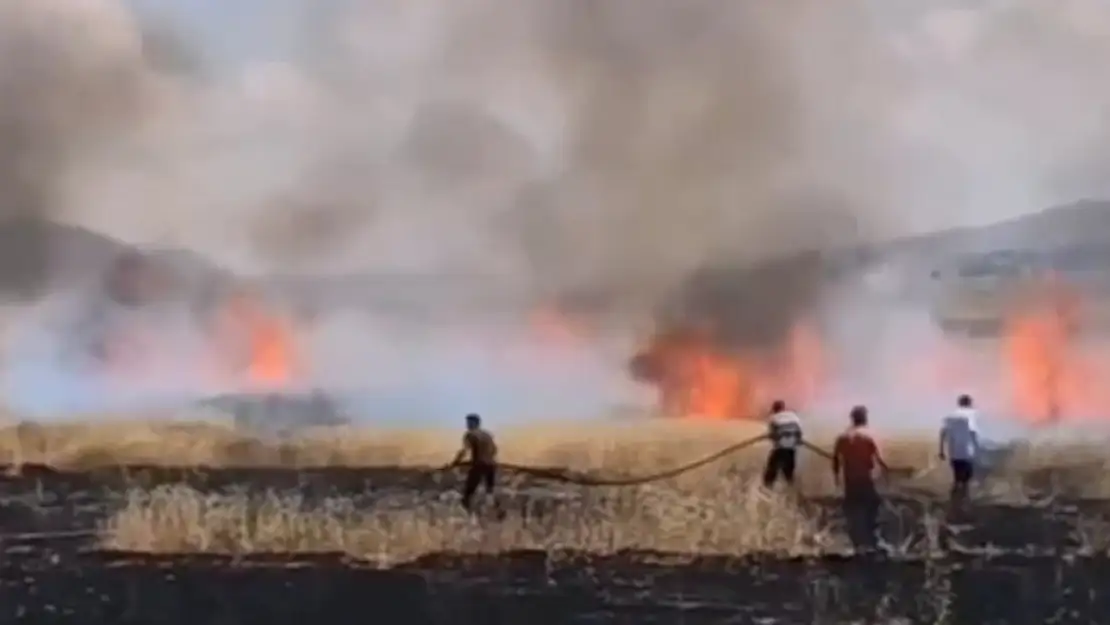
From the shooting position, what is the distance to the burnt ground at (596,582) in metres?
4.32

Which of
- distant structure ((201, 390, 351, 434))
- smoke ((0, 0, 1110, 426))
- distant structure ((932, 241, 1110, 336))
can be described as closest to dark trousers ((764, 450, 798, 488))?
smoke ((0, 0, 1110, 426))

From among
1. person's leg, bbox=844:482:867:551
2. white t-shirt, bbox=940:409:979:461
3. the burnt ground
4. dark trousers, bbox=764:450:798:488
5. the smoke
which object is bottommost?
the burnt ground

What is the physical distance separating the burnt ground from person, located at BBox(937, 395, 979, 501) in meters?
0.09

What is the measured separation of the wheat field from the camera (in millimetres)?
4504

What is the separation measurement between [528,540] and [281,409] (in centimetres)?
95

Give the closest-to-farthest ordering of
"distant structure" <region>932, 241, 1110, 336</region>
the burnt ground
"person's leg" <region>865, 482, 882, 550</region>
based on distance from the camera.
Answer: the burnt ground < "person's leg" <region>865, 482, 882, 550</region> < "distant structure" <region>932, 241, 1110, 336</region>

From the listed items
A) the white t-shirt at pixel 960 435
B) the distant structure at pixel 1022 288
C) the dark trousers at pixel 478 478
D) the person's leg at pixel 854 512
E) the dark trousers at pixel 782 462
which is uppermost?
the distant structure at pixel 1022 288

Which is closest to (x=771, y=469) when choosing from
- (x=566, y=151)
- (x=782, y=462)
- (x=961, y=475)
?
(x=782, y=462)

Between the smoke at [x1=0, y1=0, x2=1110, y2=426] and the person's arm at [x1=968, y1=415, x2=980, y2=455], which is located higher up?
the smoke at [x1=0, y1=0, x2=1110, y2=426]

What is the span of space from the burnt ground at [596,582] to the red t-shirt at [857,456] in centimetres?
13

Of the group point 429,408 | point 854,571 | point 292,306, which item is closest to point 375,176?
point 292,306

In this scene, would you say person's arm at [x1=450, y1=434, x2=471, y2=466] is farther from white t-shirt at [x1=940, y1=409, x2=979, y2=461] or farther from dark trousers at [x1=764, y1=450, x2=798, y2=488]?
white t-shirt at [x1=940, y1=409, x2=979, y2=461]

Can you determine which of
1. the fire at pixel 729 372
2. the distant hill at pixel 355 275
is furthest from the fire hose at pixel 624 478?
the distant hill at pixel 355 275

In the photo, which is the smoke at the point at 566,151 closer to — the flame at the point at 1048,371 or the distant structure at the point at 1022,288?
the distant structure at the point at 1022,288
